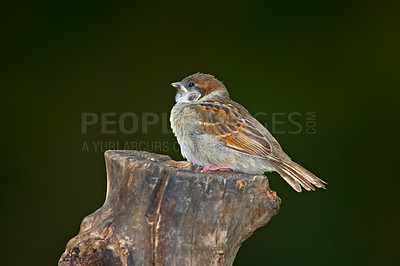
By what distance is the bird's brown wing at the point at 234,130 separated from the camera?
4.80m

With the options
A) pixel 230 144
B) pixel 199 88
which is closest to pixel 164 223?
pixel 230 144

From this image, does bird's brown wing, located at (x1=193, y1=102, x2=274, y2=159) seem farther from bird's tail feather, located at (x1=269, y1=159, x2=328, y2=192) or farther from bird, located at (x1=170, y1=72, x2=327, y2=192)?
bird's tail feather, located at (x1=269, y1=159, x2=328, y2=192)

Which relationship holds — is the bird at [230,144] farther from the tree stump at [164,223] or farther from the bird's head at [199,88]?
the tree stump at [164,223]

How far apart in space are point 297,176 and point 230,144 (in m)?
0.70

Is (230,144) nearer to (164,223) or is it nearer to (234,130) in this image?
(234,130)

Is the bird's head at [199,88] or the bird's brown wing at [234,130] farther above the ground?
the bird's head at [199,88]

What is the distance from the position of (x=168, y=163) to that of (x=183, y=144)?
2.07ft

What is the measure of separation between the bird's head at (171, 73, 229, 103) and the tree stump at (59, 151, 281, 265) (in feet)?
7.32

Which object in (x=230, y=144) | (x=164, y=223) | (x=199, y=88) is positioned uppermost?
(x=199, y=88)

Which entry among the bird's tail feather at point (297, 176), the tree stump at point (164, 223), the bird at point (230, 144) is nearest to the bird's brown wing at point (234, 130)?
the bird at point (230, 144)

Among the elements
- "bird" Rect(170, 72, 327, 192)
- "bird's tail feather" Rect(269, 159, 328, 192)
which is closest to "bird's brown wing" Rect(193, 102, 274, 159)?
"bird" Rect(170, 72, 327, 192)

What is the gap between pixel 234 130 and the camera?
194 inches

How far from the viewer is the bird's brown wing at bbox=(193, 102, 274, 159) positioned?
4.80 meters

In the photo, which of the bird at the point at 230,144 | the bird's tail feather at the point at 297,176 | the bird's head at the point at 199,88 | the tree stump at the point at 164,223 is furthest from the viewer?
the bird's head at the point at 199,88
